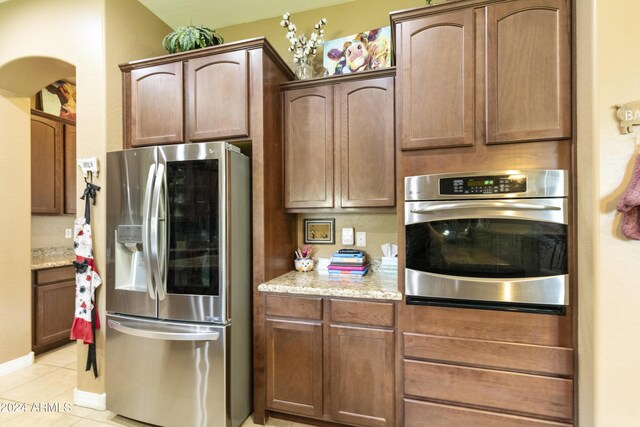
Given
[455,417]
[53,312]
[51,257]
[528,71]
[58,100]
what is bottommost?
[455,417]

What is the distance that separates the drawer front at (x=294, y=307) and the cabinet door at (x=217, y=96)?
1.13 metres

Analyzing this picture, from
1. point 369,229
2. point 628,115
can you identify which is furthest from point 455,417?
point 628,115

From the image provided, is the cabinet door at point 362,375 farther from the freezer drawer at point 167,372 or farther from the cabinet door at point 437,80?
Result: the cabinet door at point 437,80

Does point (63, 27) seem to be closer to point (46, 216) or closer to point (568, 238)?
point (46, 216)

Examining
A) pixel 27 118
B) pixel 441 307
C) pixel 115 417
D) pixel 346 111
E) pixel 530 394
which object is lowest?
A: pixel 115 417

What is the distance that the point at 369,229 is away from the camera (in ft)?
8.07

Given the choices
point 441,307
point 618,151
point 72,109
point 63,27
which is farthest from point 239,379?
point 72,109

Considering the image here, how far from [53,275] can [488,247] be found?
3.94 meters

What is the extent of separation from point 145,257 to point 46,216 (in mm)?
2605

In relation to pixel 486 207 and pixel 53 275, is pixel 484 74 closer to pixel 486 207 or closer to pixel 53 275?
pixel 486 207

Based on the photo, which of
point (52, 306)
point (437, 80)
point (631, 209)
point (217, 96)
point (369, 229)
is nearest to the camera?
point (631, 209)

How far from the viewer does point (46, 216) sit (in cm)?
348

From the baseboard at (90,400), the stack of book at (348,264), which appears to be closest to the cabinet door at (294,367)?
the stack of book at (348,264)

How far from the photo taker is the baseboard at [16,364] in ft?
8.67
